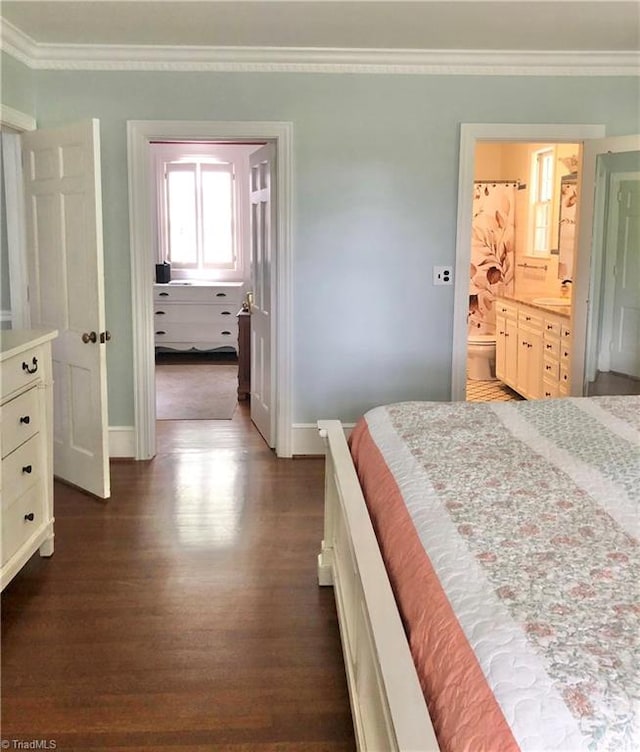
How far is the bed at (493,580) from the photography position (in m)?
1.11

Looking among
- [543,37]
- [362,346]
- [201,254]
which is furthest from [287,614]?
[201,254]

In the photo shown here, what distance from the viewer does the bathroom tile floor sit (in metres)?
6.19

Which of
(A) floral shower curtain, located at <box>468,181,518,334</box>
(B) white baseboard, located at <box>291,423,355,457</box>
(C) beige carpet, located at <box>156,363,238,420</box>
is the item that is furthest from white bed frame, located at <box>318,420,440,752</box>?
(A) floral shower curtain, located at <box>468,181,518,334</box>

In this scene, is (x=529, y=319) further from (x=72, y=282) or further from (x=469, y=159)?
(x=72, y=282)

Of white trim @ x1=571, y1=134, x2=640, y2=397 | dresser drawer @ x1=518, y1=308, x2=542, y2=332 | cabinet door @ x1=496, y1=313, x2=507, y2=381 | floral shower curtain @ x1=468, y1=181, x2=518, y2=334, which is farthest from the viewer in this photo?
floral shower curtain @ x1=468, y1=181, x2=518, y2=334

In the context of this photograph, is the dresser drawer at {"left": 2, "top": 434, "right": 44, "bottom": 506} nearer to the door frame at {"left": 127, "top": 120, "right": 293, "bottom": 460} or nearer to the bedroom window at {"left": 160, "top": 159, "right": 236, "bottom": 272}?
the door frame at {"left": 127, "top": 120, "right": 293, "bottom": 460}

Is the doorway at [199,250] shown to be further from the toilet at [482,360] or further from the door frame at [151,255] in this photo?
the door frame at [151,255]

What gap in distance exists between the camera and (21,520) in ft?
9.32

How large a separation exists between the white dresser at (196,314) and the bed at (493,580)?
5727 mm

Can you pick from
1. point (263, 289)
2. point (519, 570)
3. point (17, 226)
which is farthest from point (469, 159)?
point (519, 570)

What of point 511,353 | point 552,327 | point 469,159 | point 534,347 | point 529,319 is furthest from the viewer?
point 511,353

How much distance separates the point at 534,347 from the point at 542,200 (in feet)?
5.47

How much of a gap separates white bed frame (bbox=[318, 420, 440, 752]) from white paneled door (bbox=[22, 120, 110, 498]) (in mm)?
1459

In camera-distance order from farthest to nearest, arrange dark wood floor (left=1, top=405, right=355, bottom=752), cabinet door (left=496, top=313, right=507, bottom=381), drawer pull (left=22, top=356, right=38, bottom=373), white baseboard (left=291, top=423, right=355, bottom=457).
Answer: cabinet door (left=496, top=313, right=507, bottom=381)
white baseboard (left=291, top=423, right=355, bottom=457)
drawer pull (left=22, top=356, right=38, bottom=373)
dark wood floor (left=1, top=405, right=355, bottom=752)
